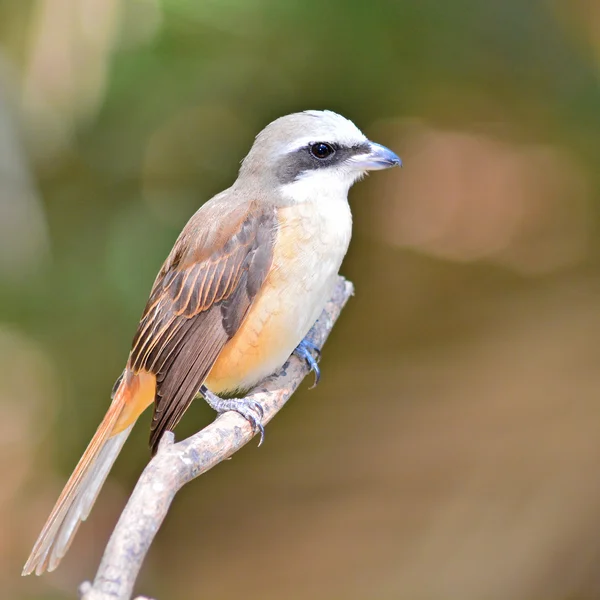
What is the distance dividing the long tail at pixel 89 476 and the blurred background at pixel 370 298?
1.31 metres

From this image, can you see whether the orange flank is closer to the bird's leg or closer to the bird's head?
the bird's leg

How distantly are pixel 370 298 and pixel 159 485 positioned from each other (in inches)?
123

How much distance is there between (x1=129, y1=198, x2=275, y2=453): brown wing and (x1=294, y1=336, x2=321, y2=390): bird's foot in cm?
52

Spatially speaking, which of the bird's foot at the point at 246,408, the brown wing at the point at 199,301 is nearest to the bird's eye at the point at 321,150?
the brown wing at the point at 199,301

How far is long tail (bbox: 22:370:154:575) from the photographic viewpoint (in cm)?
286

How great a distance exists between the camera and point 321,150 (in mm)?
3154

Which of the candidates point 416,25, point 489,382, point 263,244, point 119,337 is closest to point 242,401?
point 263,244

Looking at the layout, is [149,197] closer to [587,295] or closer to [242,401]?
[242,401]

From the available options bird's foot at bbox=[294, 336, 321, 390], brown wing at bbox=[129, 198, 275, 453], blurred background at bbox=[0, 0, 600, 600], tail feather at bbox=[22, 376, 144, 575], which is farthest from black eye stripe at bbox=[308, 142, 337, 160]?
blurred background at bbox=[0, 0, 600, 600]

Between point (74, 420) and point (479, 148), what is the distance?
2652 mm

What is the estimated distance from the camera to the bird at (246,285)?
3.02 m

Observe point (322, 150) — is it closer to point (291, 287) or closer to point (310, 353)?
point (291, 287)

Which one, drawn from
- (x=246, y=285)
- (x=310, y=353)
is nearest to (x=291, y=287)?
(x=246, y=285)

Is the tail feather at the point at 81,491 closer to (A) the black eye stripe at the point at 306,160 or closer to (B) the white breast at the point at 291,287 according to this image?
(B) the white breast at the point at 291,287
